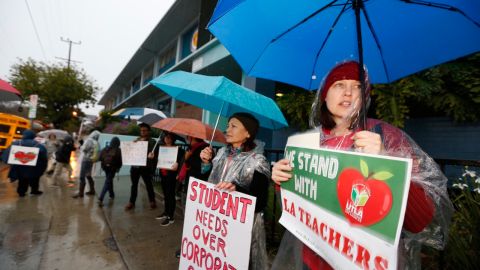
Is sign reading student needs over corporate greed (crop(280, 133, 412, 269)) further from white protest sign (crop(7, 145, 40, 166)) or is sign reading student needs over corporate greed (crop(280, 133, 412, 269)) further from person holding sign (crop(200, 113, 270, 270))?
white protest sign (crop(7, 145, 40, 166))

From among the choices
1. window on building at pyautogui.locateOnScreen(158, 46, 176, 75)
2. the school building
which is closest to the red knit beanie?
the school building

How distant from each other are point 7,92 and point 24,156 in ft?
5.17

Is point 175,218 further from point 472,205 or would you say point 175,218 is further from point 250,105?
point 472,205

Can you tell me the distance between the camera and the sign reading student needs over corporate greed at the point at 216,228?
Answer: 70.3 inches

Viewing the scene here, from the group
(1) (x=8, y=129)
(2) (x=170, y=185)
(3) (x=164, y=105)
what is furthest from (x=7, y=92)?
(3) (x=164, y=105)

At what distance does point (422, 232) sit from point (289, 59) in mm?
1427

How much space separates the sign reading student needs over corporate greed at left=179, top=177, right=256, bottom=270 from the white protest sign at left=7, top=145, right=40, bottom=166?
212 inches

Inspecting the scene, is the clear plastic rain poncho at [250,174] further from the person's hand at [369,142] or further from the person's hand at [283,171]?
the person's hand at [369,142]

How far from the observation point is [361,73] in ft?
4.26

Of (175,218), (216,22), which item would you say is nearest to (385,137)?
(216,22)

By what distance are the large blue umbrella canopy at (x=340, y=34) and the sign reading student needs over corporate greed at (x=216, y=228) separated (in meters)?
1.06

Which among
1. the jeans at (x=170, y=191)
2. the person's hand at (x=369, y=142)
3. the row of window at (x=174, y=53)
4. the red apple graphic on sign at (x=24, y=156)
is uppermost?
Answer: the row of window at (x=174, y=53)

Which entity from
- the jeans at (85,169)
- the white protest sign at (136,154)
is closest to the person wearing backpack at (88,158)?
the jeans at (85,169)

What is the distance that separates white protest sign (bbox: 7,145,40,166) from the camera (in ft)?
18.2
